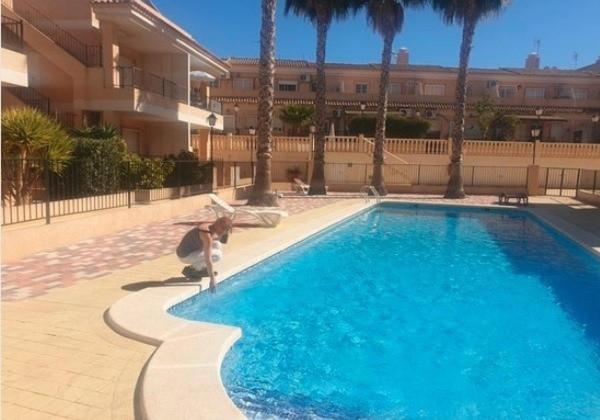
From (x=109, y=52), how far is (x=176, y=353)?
17203mm

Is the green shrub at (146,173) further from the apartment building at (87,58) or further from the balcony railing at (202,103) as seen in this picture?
the balcony railing at (202,103)

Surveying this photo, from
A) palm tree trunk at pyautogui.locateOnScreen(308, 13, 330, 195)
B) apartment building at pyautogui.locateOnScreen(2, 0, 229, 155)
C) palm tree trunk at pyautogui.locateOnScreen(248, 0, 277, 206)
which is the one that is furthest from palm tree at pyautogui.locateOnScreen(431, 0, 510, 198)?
apartment building at pyautogui.locateOnScreen(2, 0, 229, 155)

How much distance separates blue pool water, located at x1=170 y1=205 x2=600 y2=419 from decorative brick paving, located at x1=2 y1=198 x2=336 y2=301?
88.9 inches

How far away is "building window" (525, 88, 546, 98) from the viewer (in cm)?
4672

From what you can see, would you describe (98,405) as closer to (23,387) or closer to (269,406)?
(23,387)

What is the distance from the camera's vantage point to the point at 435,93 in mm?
46312

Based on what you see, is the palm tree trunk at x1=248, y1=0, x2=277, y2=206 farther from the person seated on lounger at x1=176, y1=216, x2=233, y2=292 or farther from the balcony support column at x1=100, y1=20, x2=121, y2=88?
the person seated on lounger at x1=176, y1=216, x2=233, y2=292

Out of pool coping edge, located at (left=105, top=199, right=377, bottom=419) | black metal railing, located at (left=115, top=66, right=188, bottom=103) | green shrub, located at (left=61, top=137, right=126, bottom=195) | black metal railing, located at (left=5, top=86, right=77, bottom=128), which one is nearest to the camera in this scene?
pool coping edge, located at (left=105, top=199, right=377, bottom=419)

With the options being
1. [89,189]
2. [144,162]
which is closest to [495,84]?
[144,162]

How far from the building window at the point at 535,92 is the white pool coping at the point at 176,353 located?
46781mm

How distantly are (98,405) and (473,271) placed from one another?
9.19 meters

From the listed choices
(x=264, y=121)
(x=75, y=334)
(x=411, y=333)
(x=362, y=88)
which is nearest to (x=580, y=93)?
(x=362, y=88)

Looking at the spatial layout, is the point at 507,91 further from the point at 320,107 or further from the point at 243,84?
the point at 320,107

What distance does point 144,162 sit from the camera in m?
16.2
